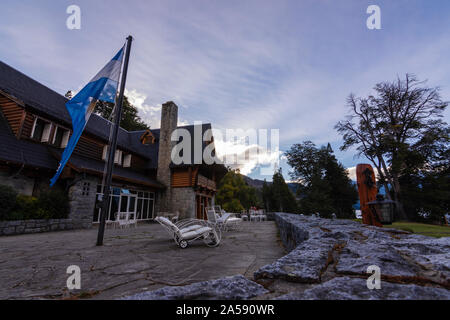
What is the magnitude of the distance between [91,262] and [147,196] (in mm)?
12967

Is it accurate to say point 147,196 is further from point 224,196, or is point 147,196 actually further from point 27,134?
point 224,196

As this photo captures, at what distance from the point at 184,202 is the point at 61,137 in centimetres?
868

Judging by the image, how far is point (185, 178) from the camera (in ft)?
52.7

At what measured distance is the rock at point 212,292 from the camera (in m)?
1.08

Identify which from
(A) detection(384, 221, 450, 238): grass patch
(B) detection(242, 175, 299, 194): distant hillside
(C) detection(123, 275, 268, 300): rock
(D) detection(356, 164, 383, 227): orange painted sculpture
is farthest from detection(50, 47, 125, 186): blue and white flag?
(B) detection(242, 175, 299, 194): distant hillside

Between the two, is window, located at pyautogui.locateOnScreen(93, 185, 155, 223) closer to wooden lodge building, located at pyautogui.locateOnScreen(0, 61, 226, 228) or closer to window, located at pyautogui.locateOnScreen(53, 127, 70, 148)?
wooden lodge building, located at pyautogui.locateOnScreen(0, 61, 226, 228)

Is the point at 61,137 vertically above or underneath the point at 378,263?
above

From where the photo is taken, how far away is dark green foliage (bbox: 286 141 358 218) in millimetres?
26906

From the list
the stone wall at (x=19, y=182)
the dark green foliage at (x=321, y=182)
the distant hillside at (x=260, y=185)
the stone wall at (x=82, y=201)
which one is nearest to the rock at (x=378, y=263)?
the stone wall at (x=82, y=201)

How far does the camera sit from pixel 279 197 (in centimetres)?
4062

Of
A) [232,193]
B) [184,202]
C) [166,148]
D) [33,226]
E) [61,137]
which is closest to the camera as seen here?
[33,226]

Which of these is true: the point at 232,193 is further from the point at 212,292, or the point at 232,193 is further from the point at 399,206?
the point at 212,292

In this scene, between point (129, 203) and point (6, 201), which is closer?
point (6, 201)

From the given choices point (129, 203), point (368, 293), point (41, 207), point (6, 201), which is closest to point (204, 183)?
point (129, 203)
